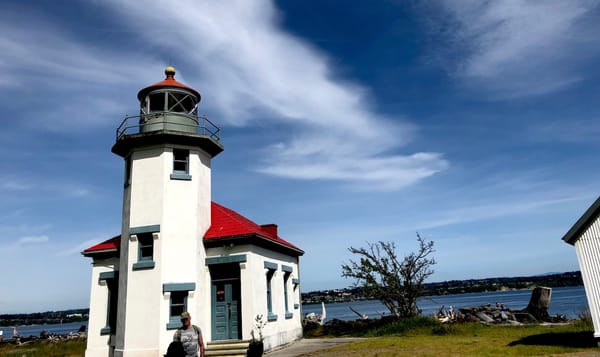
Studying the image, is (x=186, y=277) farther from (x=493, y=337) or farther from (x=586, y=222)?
(x=586, y=222)

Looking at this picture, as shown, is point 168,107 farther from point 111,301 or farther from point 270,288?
point 270,288

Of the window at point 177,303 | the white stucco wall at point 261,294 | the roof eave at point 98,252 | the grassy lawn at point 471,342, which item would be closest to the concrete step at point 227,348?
the white stucco wall at point 261,294

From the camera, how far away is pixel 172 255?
14.5 metres

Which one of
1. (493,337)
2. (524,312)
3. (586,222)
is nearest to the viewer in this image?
(586,222)

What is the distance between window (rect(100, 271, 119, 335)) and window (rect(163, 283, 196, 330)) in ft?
10.2

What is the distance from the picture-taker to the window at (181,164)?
1537 cm

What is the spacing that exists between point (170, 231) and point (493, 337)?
1220 centimetres

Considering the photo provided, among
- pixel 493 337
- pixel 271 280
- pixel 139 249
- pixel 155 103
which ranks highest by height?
pixel 155 103

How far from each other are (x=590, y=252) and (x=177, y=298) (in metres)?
12.6

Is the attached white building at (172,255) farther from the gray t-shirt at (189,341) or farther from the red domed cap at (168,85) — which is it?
the gray t-shirt at (189,341)

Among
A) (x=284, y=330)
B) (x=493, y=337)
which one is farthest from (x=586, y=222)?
(x=284, y=330)

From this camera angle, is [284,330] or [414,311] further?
[414,311]

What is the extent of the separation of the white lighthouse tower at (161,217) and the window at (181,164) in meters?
0.04

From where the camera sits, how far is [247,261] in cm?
1476
